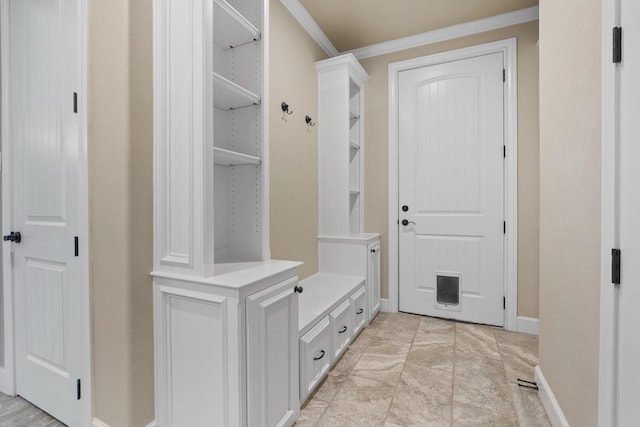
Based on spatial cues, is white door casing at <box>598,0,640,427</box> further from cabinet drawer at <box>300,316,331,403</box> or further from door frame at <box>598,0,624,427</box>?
cabinet drawer at <box>300,316,331,403</box>

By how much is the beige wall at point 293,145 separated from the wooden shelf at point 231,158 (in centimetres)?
66

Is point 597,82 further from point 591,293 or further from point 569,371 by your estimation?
point 569,371

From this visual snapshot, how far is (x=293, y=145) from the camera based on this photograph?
103 inches

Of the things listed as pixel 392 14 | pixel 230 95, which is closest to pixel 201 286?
pixel 230 95

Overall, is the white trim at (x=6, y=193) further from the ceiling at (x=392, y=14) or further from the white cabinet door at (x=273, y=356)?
the ceiling at (x=392, y=14)

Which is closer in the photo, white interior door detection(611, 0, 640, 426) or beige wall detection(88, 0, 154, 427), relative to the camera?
white interior door detection(611, 0, 640, 426)

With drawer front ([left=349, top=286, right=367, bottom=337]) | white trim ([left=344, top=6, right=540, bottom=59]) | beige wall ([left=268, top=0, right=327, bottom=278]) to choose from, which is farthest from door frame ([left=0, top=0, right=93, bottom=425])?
white trim ([left=344, top=6, right=540, bottom=59])

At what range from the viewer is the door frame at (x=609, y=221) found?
3.02ft

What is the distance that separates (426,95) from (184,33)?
2461 millimetres

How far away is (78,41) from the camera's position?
1.41 meters

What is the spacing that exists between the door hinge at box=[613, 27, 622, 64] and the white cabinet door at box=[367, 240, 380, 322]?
217cm

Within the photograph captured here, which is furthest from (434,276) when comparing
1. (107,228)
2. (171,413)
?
(107,228)

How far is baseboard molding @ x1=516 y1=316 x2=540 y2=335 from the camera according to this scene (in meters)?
2.68

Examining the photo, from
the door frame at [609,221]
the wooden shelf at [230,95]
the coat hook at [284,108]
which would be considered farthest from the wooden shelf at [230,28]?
the door frame at [609,221]
